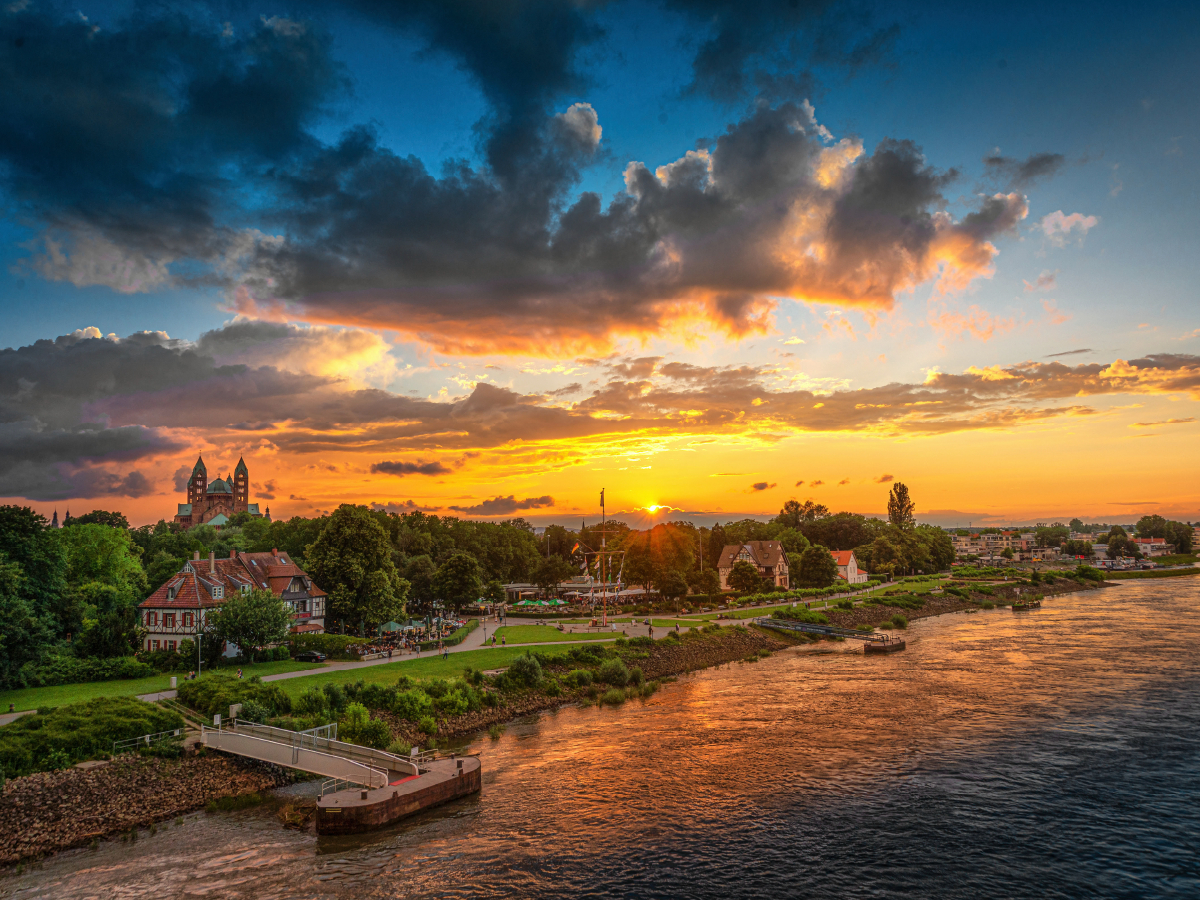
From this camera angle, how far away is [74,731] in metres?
30.7

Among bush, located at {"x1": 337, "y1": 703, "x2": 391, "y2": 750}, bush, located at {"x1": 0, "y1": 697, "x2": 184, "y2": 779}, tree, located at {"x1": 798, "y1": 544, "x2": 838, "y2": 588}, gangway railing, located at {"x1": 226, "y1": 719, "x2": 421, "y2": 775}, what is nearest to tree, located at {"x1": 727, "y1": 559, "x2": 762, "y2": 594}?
tree, located at {"x1": 798, "y1": 544, "x2": 838, "y2": 588}

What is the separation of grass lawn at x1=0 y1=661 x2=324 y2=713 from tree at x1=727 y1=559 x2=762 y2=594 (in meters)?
76.1

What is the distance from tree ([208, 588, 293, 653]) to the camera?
166 ft

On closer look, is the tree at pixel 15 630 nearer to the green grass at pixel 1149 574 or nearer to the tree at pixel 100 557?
the tree at pixel 100 557

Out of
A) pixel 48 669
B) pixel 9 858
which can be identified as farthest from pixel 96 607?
pixel 9 858

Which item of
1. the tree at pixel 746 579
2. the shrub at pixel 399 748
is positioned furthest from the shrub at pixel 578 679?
the tree at pixel 746 579

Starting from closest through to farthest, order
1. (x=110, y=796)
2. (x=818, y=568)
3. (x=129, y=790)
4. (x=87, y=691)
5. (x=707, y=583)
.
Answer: (x=110, y=796) < (x=129, y=790) < (x=87, y=691) < (x=707, y=583) < (x=818, y=568)

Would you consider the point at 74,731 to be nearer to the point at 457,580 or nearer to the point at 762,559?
the point at 457,580

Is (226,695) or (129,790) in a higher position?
(226,695)

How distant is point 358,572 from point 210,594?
47.6 ft

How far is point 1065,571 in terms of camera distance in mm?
165000

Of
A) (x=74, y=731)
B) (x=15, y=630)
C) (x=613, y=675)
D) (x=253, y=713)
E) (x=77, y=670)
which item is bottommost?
(x=613, y=675)

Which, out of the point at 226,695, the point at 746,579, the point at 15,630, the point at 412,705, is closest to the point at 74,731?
the point at 226,695

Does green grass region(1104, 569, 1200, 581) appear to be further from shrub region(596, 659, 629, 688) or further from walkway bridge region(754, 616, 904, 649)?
shrub region(596, 659, 629, 688)
